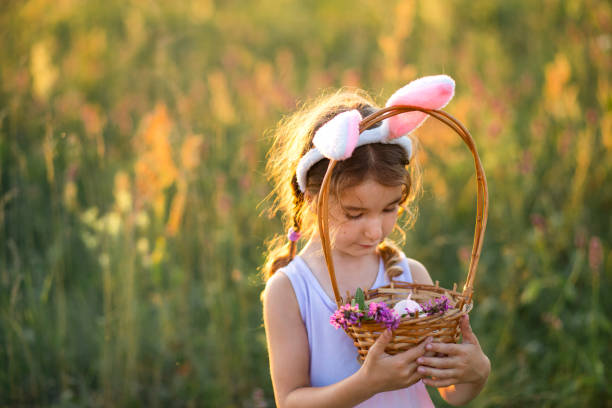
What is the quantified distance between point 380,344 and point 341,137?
0.42m

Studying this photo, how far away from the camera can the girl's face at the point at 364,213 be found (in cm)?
133

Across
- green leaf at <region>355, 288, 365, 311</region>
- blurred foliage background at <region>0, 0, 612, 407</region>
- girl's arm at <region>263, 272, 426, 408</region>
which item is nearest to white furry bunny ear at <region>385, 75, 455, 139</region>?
green leaf at <region>355, 288, 365, 311</region>

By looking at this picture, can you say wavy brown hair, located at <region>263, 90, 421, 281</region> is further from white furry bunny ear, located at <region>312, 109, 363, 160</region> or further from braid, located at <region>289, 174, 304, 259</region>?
white furry bunny ear, located at <region>312, 109, 363, 160</region>

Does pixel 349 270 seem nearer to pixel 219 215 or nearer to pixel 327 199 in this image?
pixel 327 199

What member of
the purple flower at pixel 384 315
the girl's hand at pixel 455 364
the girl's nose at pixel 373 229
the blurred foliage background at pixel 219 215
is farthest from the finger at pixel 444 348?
the blurred foliage background at pixel 219 215

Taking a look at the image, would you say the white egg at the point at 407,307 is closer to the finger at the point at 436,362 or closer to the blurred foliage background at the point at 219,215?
the finger at the point at 436,362

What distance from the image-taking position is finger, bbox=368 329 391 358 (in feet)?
3.87

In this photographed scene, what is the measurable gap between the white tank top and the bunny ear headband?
0.24m

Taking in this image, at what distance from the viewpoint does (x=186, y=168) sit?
2.62m

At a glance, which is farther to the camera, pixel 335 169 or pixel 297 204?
pixel 297 204

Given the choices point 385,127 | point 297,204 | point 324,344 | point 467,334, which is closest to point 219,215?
point 297,204

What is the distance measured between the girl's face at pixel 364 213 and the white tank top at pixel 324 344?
0.14 m

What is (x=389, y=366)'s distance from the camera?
120cm

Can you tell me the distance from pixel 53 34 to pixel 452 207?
4.07m
